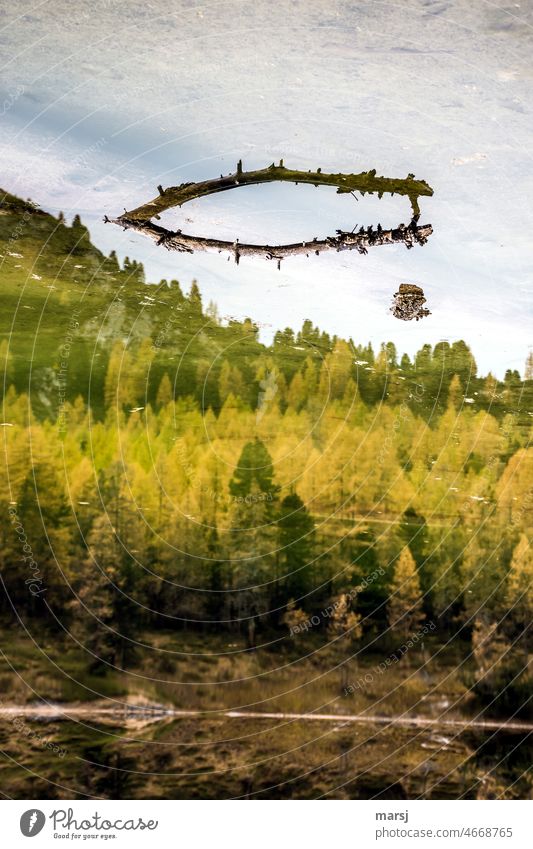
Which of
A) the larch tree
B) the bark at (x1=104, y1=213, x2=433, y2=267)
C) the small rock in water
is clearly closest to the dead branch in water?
the bark at (x1=104, y1=213, x2=433, y2=267)

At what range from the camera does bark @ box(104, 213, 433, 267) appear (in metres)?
3.46

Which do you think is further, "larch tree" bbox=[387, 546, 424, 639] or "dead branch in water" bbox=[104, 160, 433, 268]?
"larch tree" bbox=[387, 546, 424, 639]

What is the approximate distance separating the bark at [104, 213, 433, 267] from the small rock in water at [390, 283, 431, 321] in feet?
0.87

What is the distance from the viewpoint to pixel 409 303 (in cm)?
376

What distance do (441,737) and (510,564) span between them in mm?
894

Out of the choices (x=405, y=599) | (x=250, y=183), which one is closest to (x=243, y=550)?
(x=405, y=599)

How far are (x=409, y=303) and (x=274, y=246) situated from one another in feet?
2.31

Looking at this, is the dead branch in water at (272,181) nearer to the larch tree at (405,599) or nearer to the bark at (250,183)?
the bark at (250,183)

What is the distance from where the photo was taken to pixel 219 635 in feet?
Answer: 12.3

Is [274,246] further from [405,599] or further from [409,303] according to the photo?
[405,599]

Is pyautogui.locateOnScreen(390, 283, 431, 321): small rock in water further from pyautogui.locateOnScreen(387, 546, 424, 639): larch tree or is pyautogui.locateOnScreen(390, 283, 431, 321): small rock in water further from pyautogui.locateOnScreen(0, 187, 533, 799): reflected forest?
pyautogui.locateOnScreen(387, 546, 424, 639): larch tree

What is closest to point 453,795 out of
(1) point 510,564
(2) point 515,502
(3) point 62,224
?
(1) point 510,564

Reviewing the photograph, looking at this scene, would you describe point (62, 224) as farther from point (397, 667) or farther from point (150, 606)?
point (397, 667)

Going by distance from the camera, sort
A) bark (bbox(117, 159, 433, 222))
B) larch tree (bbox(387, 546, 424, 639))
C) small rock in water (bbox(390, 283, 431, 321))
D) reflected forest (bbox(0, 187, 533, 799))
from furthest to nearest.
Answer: larch tree (bbox(387, 546, 424, 639)), small rock in water (bbox(390, 283, 431, 321)), reflected forest (bbox(0, 187, 533, 799)), bark (bbox(117, 159, 433, 222))
